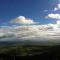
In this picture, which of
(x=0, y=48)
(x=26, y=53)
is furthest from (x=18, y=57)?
(x=0, y=48)

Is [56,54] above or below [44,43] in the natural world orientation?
below

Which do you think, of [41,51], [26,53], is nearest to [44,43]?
[41,51]

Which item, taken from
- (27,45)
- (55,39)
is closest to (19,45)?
(27,45)

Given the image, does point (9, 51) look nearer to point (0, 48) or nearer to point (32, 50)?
point (0, 48)

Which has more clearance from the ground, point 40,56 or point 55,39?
point 55,39

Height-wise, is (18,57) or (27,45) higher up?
(27,45)

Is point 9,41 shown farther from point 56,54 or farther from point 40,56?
point 56,54

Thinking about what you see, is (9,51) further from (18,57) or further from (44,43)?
(44,43)
